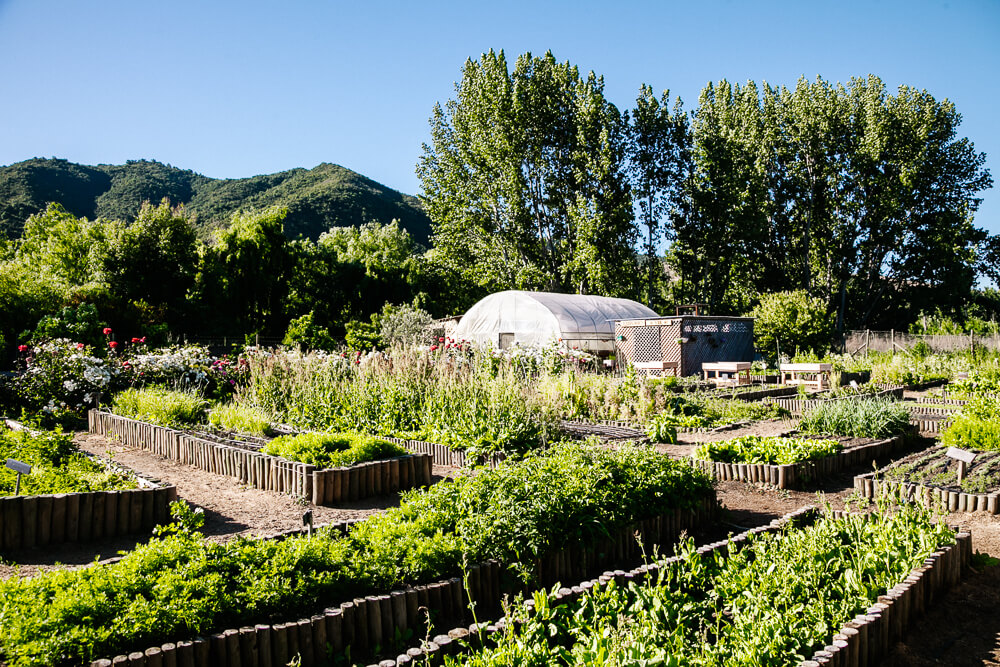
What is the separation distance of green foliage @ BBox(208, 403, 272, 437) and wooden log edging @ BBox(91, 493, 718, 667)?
4.57 meters

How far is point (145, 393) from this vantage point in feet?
32.3

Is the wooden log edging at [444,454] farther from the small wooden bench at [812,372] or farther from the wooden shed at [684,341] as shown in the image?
the wooden shed at [684,341]

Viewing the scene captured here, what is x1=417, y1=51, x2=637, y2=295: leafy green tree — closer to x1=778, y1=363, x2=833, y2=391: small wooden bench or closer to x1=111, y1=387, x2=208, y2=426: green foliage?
x1=778, y1=363, x2=833, y2=391: small wooden bench

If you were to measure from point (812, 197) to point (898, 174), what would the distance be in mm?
3622

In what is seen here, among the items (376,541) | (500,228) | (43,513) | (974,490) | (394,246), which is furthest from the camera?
(394,246)

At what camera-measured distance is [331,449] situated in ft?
20.8

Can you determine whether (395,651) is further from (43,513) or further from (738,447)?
(738,447)

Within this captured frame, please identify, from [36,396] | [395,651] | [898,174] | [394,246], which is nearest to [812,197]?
[898,174]

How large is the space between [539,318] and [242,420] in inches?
508

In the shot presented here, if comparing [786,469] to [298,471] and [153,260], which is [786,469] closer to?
[298,471]

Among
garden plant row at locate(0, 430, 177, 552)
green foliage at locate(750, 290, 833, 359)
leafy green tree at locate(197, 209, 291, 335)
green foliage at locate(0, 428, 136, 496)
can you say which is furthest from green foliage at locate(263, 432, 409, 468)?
green foliage at locate(750, 290, 833, 359)

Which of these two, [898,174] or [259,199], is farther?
[259,199]

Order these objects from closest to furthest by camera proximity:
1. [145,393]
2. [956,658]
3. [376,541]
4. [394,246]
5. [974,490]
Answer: [956,658] < [376,541] < [974,490] < [145,393] < [394,246]

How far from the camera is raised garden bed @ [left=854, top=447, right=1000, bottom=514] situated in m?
5.20
